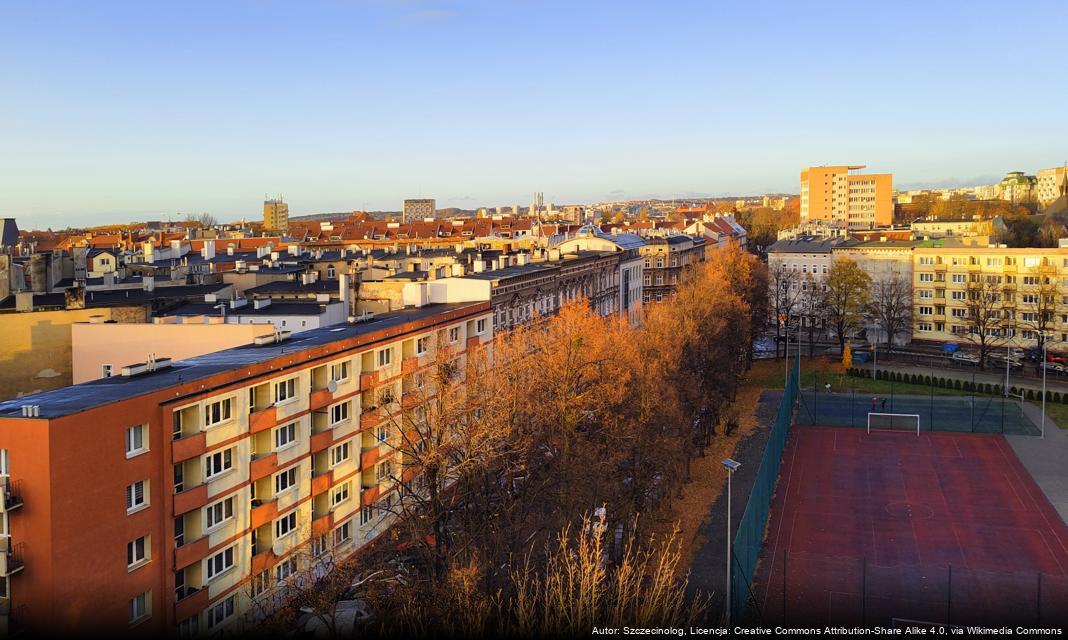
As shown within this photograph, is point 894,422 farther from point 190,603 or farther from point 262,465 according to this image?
point 190,603

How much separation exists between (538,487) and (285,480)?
7778 millimetres

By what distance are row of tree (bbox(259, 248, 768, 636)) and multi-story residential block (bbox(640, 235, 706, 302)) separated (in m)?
42.8

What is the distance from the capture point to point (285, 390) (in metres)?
28.2

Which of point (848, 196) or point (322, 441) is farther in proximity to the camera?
point (848, 196)

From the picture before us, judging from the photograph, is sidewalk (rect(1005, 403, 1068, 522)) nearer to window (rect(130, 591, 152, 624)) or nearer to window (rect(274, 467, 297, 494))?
window (rect(274, 467, 297, 494))

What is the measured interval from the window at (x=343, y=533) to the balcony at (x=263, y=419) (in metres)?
5.57

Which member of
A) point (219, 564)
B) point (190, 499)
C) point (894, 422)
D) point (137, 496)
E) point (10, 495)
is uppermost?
point (10, 495)

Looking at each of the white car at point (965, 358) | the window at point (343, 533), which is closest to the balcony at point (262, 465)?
the window at point (343, 533)

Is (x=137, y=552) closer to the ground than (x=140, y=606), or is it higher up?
higher up

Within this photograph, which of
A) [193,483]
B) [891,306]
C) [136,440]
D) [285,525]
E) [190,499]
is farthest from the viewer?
[891,306]

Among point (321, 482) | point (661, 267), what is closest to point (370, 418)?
point (321, 482)

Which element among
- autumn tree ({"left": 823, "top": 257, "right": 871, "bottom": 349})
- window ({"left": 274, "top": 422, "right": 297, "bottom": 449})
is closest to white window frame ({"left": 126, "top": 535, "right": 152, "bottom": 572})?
window ({"left": 274, "top": 422, "right": 297, "bottom": 449})

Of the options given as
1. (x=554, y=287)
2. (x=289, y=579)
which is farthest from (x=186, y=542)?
(x=554, y=287)

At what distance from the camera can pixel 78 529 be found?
66.0 ft
